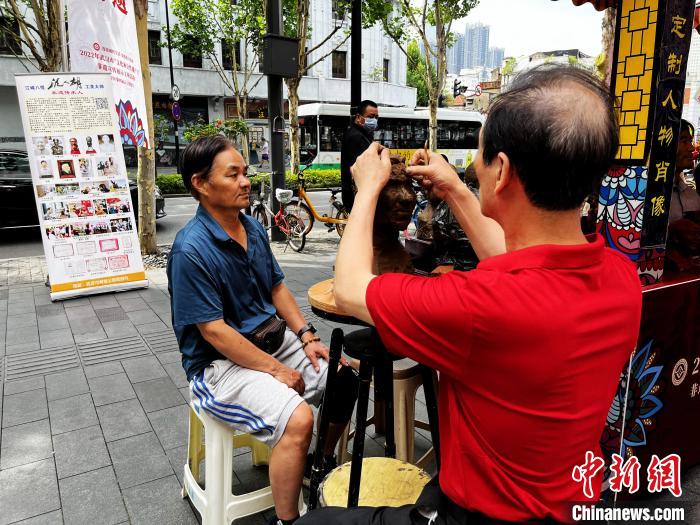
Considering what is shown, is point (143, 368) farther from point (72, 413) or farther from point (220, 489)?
point (220, 489)

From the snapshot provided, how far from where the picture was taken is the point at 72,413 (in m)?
3.32

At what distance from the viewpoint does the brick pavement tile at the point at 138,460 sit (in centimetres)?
267

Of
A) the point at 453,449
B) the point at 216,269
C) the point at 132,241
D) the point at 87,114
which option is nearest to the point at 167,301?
the point at 132,241

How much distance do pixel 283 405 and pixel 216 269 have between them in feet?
2.08

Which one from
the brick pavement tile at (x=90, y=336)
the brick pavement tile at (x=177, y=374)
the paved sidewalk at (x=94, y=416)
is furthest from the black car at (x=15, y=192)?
the brick pavement tile at (x=177, y=374)

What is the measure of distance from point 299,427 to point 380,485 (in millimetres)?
387

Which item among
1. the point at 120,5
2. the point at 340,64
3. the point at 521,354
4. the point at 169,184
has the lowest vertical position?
the point at 169,184

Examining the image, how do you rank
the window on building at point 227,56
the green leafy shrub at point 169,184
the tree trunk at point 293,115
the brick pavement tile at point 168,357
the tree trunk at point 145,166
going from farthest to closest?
the window on building at point 227,56 < the green leafy shrub at point 169,184 < the tree trunk at point 293,115 < the tree trunk at point 145,166 < the brick pavement tile at point 168,357

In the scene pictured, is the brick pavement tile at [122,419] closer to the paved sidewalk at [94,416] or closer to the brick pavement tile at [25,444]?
the paved sidewalk at [94,416]

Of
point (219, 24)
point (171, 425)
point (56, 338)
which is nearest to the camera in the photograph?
point (171, 425)

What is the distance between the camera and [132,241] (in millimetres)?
6098

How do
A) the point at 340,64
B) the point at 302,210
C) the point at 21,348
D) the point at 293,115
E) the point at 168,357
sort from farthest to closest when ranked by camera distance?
the point at 340,64 < the point at 293,115 < the point at 302,210 < the point at 21,348 < the point at 168,357

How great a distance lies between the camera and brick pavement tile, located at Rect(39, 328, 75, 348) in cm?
451

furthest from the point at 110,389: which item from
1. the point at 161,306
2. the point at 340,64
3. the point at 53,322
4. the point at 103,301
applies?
the point at 340,64
